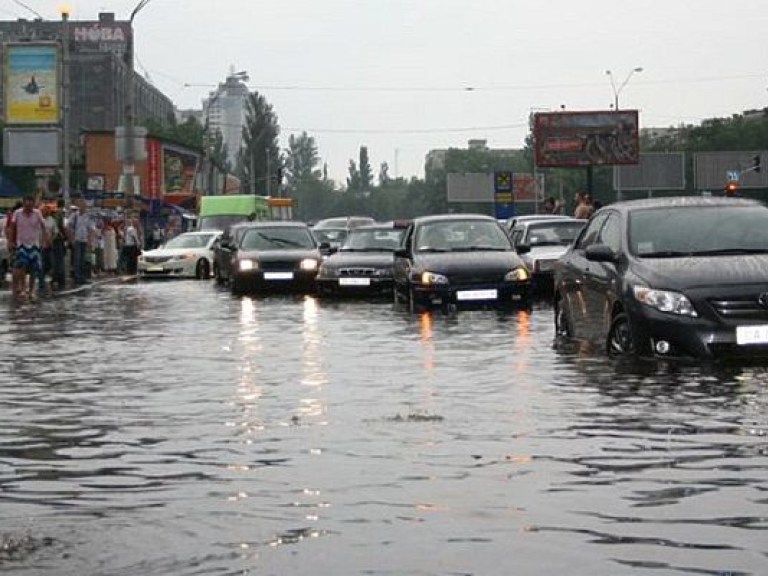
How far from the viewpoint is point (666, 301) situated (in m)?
13.7

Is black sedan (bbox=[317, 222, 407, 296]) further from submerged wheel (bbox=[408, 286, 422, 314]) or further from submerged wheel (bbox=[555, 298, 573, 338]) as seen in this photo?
submerged wheel (bbox=[555, 298, 573, 338])

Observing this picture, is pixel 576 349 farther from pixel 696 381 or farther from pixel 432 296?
pixel 432 296

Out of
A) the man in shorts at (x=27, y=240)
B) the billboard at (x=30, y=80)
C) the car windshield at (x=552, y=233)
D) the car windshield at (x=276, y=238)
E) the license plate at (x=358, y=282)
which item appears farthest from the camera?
the billboard at (x=30, y=80)

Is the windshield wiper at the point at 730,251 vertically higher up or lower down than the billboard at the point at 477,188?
lower down

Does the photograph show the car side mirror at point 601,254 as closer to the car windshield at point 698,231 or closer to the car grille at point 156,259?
the car windshield at point 698,231

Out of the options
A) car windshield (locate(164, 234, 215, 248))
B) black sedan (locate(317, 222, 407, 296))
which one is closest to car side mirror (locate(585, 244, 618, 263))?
black sedan (locate(317, 222, 407, 296))

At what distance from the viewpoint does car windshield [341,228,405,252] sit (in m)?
30.8

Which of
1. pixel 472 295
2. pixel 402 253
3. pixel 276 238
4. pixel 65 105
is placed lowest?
pixel 472 295

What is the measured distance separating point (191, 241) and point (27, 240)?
1663 cm

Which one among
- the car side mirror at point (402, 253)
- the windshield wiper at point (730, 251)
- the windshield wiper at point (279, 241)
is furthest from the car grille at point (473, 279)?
the windshield wiper at point (279, 241)

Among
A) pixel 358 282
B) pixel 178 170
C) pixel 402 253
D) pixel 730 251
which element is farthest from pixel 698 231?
pixel 178 170

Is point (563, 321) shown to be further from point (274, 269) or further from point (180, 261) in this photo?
point (180, 261)

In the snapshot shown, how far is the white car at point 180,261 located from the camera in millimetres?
44156

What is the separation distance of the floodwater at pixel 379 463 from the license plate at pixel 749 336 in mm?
254
